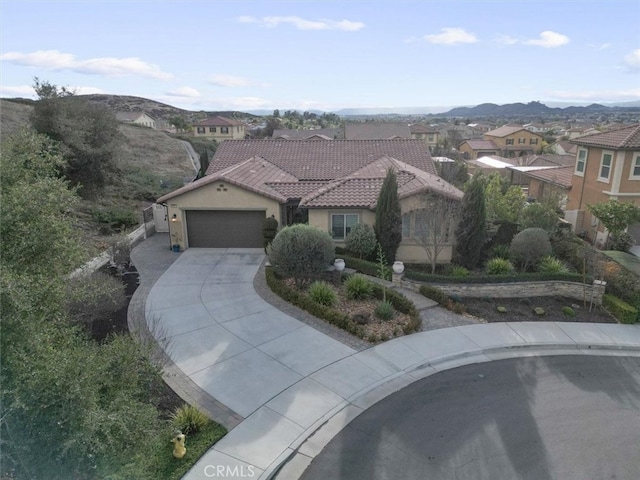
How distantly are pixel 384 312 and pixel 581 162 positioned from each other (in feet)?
54.8

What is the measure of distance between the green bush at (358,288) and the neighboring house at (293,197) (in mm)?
4002

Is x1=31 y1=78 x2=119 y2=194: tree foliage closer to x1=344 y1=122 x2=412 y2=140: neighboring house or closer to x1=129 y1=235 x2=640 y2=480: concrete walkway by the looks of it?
x1=129 y1=235 x2=640 y2=480: concrete walkway

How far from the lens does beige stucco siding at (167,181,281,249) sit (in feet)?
68.0

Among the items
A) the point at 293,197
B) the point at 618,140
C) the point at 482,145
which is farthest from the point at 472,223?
the point at 482,145

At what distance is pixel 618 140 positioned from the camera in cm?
2075

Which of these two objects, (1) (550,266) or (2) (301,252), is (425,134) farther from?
(2) (301,252)

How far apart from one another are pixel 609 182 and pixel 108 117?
1075 inches

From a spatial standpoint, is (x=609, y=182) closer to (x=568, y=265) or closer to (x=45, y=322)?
(x=568, y=265)

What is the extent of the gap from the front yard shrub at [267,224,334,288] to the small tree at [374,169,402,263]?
3131mm

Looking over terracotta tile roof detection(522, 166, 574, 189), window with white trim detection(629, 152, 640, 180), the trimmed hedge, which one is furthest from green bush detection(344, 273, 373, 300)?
terracotta tile roof detection(522, 166, 574, 189)

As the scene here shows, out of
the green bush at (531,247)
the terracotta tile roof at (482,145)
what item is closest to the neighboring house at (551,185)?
the green bush at (531,247)

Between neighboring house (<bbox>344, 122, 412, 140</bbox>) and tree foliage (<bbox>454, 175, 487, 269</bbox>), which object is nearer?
tree foliage (<bbox>454, 175, 487, 269</bbox>)

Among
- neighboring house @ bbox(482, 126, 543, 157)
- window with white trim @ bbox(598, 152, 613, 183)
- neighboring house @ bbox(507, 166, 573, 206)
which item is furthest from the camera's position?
neighboring house @ bbox(482, 126, 543, 157)

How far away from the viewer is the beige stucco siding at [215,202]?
20719 mm
